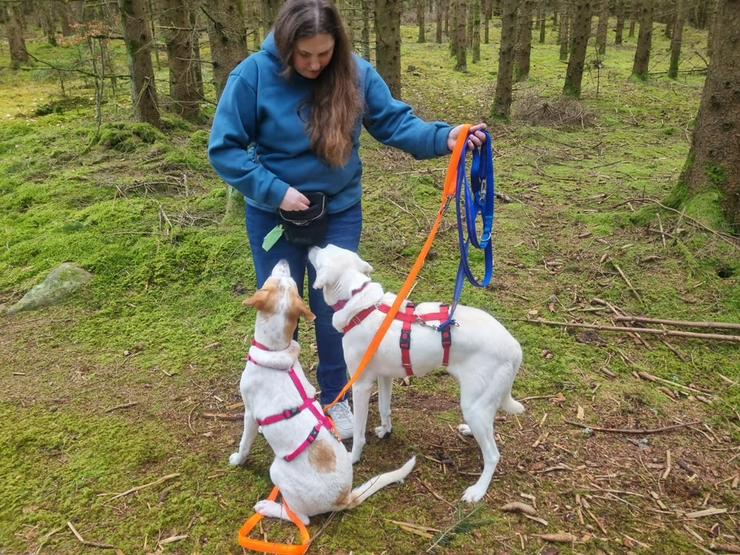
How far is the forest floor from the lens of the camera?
118 inches

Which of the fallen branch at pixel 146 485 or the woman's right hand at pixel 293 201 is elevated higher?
the woman's right hand at pixel 293 201

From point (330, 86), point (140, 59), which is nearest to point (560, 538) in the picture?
point (330, 86)

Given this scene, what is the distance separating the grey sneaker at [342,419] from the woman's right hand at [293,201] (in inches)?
62.5

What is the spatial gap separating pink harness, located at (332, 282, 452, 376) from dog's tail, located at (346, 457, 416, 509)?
589 millimetres

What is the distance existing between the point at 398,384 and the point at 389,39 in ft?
25.9

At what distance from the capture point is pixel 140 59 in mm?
9273

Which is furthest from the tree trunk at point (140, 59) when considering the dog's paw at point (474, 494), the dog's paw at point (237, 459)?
the dog's paw at point (474, 494)

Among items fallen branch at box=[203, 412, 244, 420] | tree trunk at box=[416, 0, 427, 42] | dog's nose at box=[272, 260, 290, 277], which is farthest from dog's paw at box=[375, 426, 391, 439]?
tree trunk at box=[416, 0, 427, 42]

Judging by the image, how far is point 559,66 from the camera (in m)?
21.8

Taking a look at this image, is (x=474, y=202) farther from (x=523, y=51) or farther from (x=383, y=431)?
(x=523, y=51)

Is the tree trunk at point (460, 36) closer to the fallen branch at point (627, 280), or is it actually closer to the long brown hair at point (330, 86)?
the fallen branch at point (627, 280)

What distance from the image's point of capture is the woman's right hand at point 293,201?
286cm

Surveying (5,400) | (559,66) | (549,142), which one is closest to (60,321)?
(5,400)

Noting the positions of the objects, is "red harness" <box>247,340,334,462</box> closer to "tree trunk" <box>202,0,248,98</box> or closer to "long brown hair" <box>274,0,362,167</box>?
"long brown hair" <box>274,0,362,167</box>
